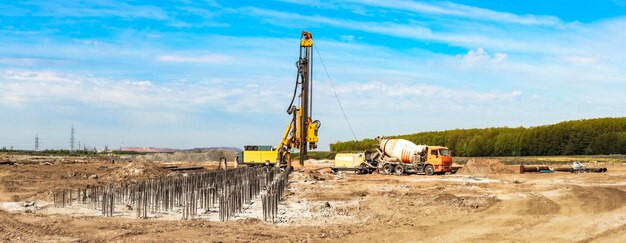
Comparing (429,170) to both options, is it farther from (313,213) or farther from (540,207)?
(313,213)

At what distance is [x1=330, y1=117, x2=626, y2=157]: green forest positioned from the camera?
81.0 metres

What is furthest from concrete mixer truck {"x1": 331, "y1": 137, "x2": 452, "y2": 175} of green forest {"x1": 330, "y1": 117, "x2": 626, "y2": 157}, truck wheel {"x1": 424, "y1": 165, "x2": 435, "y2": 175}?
green forest {"x1": 330, "y1": 117, "x2": 626, "y2": 157}

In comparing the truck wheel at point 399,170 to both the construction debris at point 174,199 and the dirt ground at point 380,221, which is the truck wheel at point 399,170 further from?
the construction debris at point 174,199

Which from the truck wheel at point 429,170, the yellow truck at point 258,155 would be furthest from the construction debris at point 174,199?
the yellow truck at point 258,155

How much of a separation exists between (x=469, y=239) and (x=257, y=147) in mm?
38933

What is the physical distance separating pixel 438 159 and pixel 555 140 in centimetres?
4944

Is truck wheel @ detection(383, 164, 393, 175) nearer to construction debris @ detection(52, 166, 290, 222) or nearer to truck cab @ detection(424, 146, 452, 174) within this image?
truck cab @ detection(424, 146, 452, 174)

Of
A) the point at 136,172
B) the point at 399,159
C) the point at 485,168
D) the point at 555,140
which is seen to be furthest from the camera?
the point at 555,140

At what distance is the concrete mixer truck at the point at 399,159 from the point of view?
4397 cm

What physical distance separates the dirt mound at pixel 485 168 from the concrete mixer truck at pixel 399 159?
9.63 feet

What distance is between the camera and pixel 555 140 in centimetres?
8688

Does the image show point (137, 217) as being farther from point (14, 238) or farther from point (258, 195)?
point (258, 195)

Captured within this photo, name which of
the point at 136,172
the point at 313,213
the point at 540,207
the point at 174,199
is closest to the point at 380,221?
the point at 313,213

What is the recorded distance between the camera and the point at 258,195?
94.5ft
